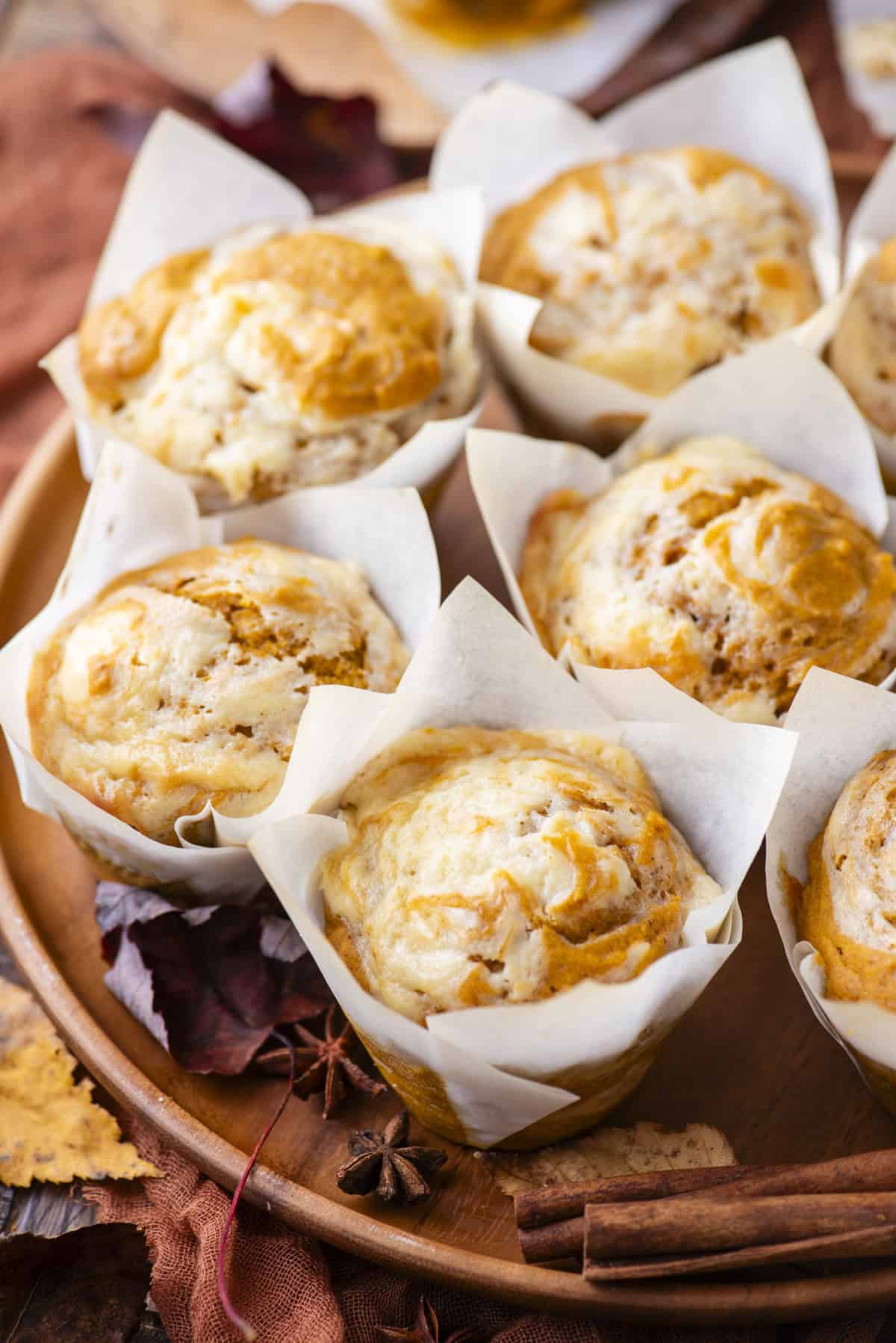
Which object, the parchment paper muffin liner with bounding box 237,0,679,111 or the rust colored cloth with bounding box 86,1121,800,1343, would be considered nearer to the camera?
the rust colored cloth with bounding box 86,1121,800,1343

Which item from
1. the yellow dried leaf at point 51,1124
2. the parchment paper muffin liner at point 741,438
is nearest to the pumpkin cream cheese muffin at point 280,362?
the parchment paper muffin liner at point 741,438

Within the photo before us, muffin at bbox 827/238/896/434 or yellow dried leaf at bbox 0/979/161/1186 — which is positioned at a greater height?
muffin at bbox 827/238/896/434

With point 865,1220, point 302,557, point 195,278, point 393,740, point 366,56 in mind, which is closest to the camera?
point 865,1220

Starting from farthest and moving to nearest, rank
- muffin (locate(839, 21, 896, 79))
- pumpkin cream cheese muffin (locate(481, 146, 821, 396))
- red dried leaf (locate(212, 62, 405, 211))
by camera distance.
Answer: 1. muffin (locate(839, 21, 896, 79))
2. red dried leaf (locate(212, 62, 405, 211))
3. pumpkin cream cheese muffin (locate(481, 146, 821, 396))

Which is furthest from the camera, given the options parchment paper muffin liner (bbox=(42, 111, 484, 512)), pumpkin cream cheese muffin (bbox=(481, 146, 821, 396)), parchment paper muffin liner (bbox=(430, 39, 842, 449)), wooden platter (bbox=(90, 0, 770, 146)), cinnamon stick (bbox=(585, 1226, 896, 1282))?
wooden platter (bbox=(90, 0, 770, 146))

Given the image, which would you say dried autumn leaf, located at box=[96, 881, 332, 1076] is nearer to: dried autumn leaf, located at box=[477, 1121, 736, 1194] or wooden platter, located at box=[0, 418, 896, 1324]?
wooden platter, located at box=[0, 418, 896, 1324]

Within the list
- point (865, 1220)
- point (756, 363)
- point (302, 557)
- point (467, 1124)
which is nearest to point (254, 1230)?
point (467, 1124)

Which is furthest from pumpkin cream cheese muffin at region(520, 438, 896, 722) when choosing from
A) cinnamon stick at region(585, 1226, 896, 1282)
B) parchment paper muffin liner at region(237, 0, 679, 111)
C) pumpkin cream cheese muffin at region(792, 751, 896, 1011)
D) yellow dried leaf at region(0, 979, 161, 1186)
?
parchment paper muffin liner at region(237, 0, 679, 111)

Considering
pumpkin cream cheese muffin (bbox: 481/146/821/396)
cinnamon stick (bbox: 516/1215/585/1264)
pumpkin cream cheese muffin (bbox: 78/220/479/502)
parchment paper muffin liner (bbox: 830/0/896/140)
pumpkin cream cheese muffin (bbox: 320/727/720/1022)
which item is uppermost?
pumpkin cream cheese muffin (bbox: 78/220/479/502)

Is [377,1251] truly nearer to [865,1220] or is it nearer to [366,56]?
[865,1220]
